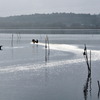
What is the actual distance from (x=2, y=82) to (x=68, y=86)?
14.0 ft

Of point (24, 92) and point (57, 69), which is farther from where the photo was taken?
point (57, 69)

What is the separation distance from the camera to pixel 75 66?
29.6 meters

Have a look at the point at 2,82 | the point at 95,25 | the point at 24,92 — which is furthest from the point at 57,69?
the point at 95,25

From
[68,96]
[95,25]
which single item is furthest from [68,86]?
[95,25]

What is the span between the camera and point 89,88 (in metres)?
20.0

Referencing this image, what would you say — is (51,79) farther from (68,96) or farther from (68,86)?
(68,96)

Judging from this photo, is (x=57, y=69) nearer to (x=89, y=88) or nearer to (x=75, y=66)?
(x=75, y=66)

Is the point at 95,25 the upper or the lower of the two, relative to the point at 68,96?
upper

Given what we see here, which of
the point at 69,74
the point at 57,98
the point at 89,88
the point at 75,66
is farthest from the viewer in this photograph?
the point at 75,66

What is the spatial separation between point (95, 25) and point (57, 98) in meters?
162

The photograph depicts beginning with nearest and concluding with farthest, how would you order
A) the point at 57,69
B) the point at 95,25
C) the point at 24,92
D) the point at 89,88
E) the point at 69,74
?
the point at 24,92, the point at 89,88, the point at 69,74, the point at 57,69, the point at 95,25

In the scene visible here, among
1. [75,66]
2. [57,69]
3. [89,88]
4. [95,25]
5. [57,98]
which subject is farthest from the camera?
[95,25]

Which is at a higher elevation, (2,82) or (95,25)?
(95,25)

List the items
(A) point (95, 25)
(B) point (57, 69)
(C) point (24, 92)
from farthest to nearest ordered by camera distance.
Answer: (A) point (95, 25) → (B) point (57, 69) → (C) point (24, 92)
